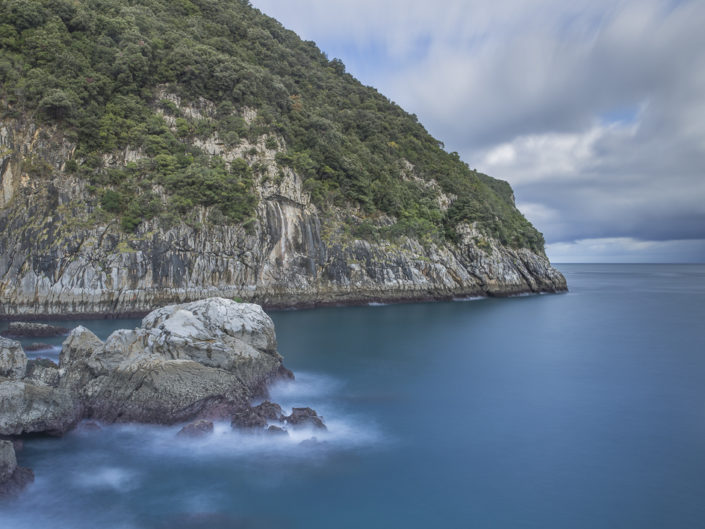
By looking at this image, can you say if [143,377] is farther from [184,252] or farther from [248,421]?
[184,252]

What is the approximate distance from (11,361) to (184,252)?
1908 cm

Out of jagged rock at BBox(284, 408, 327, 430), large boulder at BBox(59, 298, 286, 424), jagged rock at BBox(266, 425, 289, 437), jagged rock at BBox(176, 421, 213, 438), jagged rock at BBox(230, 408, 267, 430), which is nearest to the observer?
jagged rock at BBox(176, 421, 213, 438)

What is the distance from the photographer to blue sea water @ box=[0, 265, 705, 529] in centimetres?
826

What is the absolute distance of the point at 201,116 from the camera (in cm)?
3728

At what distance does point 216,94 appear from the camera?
38531 millimetres

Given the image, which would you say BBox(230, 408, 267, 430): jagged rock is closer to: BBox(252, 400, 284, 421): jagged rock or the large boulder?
BBox(252, 400, 284, 421): jagged rock

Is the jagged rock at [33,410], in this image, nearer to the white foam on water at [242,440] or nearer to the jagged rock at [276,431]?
the white foam on water at [242,440]

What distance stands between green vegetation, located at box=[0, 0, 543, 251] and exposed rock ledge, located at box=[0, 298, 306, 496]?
19468mm

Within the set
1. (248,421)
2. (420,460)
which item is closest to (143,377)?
(248,421)

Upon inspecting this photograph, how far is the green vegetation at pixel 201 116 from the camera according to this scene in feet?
102

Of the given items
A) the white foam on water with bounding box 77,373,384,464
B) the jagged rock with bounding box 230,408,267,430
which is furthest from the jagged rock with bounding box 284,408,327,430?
the jagged rock with bounding box 230,408,267,430

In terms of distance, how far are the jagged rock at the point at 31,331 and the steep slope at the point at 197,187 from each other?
461cm

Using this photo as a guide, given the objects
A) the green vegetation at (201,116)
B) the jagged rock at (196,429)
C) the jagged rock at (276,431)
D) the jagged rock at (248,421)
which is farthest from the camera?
the green vegetation at (201,116)

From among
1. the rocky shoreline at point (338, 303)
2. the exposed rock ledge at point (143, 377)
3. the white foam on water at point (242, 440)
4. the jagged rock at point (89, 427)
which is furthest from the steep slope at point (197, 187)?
the white foam on water at point (242, 440)
